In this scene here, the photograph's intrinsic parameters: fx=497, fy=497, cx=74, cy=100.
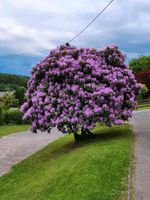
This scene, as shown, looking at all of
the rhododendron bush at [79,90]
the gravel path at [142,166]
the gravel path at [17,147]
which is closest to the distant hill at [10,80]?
the gravel path at [17,147]

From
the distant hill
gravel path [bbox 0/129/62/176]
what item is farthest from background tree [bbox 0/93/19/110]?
the distant hill

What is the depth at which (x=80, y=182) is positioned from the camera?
1050 cm

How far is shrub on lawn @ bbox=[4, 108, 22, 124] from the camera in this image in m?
37.7

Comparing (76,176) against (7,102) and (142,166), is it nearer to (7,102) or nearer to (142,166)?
(142,166)

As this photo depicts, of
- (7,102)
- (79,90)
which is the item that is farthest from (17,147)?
(7,102)

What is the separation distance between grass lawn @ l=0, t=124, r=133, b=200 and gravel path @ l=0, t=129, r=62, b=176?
114 centimetres

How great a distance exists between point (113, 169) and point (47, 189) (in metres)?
1.67

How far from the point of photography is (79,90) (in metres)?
16.5

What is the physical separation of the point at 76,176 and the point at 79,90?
18.9ft

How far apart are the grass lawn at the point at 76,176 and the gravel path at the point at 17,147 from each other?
114 centimetres

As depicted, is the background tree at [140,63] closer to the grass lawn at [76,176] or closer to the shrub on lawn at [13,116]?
the shrub on lawn at [13,116]

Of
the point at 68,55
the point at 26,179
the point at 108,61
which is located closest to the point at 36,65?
the point at 68,55

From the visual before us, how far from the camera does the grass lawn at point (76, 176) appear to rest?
977 centimetres

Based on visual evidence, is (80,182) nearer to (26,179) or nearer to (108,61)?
(26,179)
